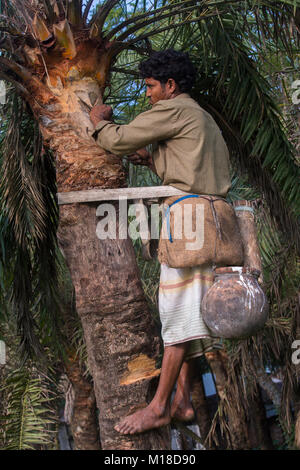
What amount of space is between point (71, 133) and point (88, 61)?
500mm

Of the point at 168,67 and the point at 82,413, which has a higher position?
the point at 168,67

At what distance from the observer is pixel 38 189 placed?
4.95m

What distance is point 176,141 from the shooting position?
12.2 ft

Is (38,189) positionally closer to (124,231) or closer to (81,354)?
(124,231)

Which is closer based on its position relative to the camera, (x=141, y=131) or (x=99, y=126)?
(x=141, y=131)

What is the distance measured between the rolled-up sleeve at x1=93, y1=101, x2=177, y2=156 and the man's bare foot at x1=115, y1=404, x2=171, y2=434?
146 centimetres

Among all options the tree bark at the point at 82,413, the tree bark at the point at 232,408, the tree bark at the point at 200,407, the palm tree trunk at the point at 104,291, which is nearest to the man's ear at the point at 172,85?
the palm tree trunk at the point at 104,291

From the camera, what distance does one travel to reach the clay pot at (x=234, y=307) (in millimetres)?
3352

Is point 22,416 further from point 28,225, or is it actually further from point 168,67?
point 168,67

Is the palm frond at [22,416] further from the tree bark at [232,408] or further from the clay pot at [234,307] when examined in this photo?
the clay pot at [234,307]

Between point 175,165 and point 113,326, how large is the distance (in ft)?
3.22

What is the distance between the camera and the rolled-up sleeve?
3.60 m

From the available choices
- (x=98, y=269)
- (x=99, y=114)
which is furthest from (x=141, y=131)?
(x=98, y=269)
